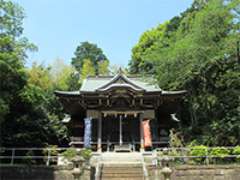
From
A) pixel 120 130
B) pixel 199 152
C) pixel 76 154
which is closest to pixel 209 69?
pixel 199 152

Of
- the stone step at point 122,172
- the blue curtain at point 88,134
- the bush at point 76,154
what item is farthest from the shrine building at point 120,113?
the stone step at point 122,172

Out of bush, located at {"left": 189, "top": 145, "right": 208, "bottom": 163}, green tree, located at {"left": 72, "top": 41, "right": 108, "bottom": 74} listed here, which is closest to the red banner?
bush, located at {"left": 189, "top": 145, "right": 208, "bottom": 163}

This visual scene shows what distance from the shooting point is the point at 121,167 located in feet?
44.0

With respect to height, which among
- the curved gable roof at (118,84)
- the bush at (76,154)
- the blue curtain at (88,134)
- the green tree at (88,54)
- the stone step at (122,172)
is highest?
the green tree at (88,54)

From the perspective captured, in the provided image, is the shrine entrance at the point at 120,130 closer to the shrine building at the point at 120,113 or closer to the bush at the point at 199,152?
the shrine building at the point at 120,113

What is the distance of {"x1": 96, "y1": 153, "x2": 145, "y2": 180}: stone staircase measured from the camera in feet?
41.1

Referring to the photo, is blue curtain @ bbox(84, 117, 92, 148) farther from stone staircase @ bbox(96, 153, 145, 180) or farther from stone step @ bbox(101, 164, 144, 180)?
stone step @ bbox(101, 164, 144, 180)

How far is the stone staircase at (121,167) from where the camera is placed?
12.5 metres

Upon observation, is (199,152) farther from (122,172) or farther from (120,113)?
(120,113)

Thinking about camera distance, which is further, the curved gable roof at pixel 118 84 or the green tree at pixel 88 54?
the green tree at pixel 88 54

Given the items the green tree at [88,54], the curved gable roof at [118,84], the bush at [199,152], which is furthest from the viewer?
the green tree at [88,54]

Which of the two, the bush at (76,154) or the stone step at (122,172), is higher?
the bush at (76,154)

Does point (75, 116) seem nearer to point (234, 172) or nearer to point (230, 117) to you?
point (230, 117)

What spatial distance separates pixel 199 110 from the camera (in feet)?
63.6
